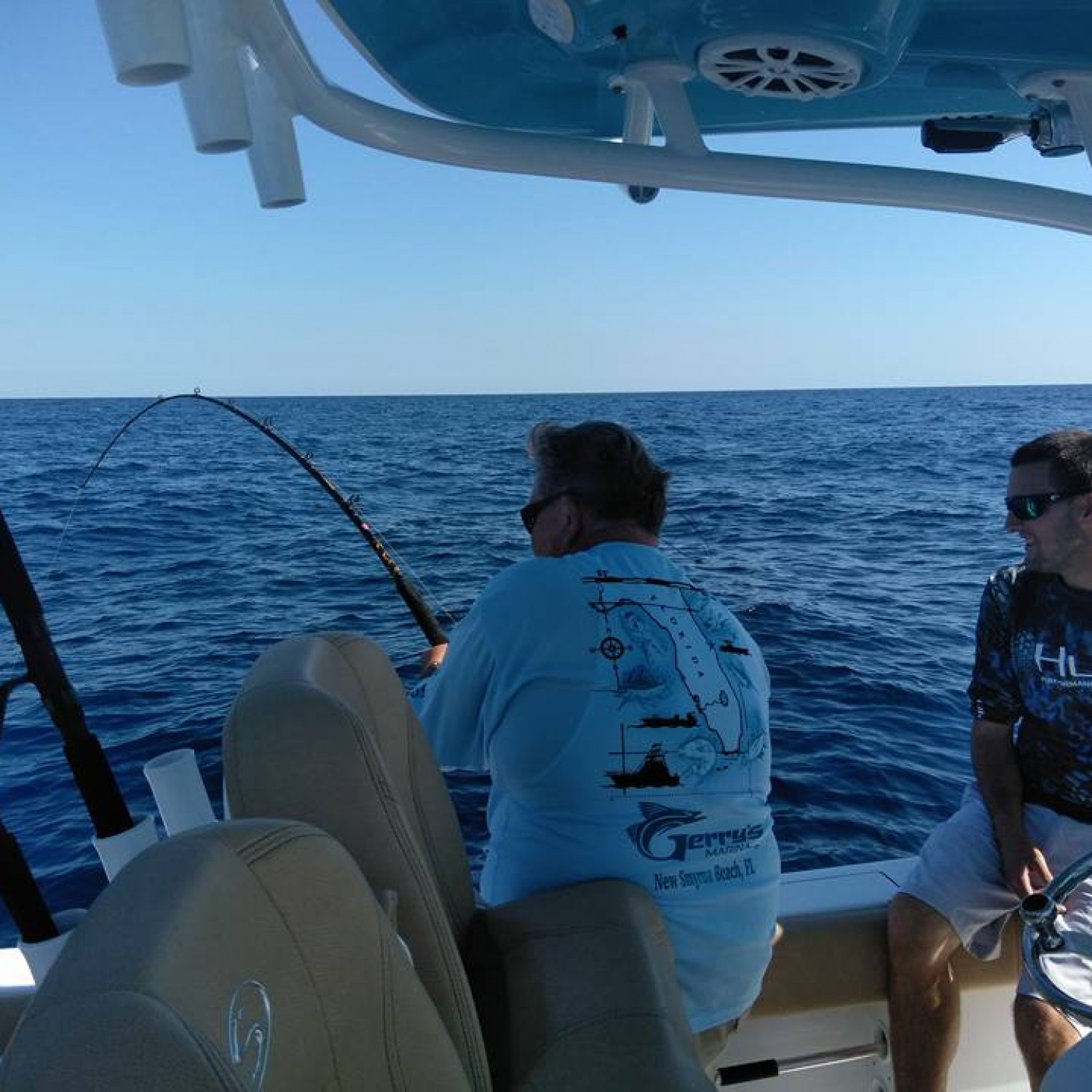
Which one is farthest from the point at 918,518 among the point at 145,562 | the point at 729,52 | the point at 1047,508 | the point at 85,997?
the point at 85,997

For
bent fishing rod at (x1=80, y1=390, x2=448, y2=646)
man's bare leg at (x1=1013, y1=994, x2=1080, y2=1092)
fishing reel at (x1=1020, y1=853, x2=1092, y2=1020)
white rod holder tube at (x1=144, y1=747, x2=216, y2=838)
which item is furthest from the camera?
bent fishing rod at (x1=80, y1=390, x2=448, y2=646)

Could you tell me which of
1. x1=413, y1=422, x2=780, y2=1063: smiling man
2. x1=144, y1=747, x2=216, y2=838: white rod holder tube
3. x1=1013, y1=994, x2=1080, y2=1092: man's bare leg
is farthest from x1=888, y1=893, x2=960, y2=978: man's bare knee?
x1=144, y1=747, x2=216, y2=838: white rod holder tube

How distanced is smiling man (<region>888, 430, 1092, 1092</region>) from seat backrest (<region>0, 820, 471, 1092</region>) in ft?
3.99

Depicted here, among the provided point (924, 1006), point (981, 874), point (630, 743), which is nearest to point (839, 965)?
point (924, 1006)

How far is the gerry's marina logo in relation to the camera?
1.22m

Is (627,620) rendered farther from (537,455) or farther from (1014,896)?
(1014,896)

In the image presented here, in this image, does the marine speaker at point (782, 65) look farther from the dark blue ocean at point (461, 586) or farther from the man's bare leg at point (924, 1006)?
the man's bare leg at point (924, 1006)

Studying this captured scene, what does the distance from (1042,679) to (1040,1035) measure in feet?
1.97

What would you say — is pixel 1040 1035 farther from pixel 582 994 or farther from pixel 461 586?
pixel 461 586

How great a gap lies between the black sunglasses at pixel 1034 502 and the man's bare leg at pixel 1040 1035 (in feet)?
2.70

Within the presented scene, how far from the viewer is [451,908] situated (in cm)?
129

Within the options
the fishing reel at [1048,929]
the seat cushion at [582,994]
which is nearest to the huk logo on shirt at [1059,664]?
the fishing reel at [1048,929]

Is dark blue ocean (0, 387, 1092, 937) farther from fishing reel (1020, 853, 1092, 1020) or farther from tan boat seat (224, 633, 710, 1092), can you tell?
fishing reel (1020, 853, 1092, 1020)

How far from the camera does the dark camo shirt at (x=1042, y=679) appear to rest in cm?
185
